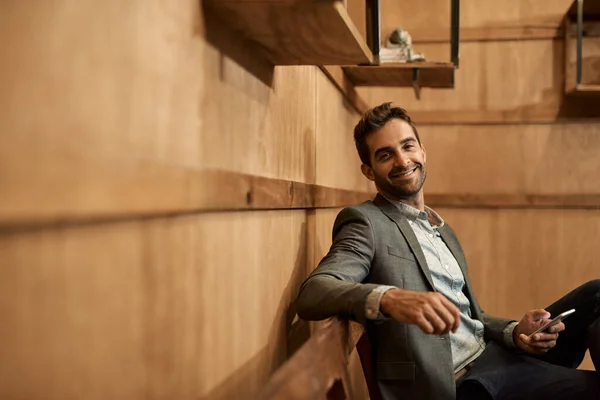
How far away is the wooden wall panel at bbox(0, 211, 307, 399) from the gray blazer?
16 cm

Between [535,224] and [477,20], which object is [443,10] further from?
[535,224]

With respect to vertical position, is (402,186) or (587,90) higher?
(587,90)

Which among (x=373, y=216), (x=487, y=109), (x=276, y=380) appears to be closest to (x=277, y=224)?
(x=373, y=216)

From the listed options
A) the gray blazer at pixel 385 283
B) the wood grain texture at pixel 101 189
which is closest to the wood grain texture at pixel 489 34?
the gray blazer at pixel 385 283

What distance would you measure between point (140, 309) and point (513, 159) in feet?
10.2

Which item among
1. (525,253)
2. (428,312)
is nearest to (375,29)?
(428,312)

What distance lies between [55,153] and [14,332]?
18 centimetres

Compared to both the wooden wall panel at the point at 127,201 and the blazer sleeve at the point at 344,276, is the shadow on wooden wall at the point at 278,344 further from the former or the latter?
the blazer sleeve at the point at 344,276

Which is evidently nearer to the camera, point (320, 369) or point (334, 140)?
point (320, 369)

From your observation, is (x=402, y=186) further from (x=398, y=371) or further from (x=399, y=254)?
(x=398, y=371)

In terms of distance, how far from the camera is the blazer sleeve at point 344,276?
1.32m

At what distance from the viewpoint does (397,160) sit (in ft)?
6.20

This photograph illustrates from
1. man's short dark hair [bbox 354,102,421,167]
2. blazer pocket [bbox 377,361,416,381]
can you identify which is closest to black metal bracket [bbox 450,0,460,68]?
man's short dark hair [bbox 354,102,421,167]

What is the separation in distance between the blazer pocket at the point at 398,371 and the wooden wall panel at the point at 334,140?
769 mm
